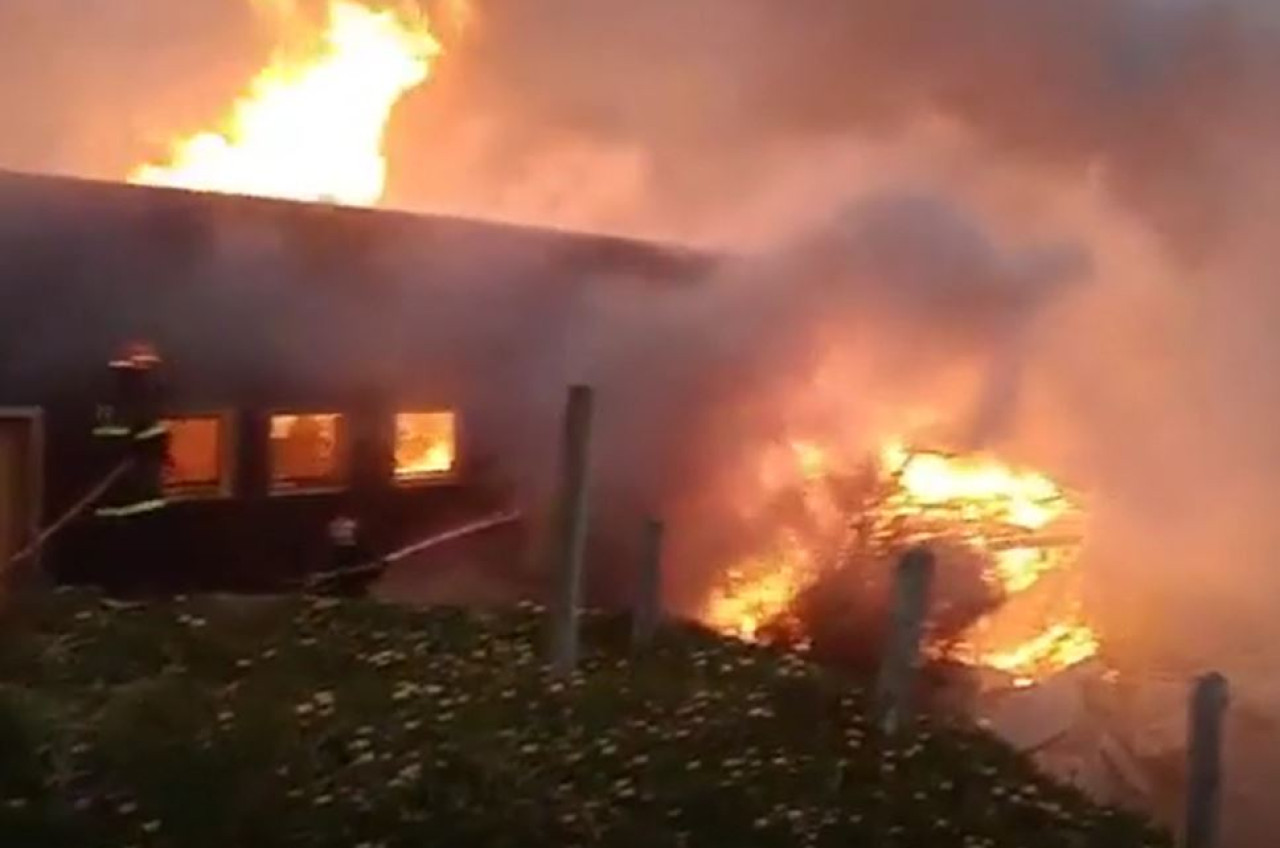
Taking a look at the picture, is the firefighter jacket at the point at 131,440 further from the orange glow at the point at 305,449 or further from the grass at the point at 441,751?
the grass at the point at 441,751

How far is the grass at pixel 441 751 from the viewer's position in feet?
23.7

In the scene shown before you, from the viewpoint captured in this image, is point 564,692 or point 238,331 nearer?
point 564,692

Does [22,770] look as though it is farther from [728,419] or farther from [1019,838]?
[728,419]

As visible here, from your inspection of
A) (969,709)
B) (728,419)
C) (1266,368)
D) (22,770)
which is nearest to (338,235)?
(728,419)

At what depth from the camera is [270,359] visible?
13.7m

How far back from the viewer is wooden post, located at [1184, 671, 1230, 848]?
849cm

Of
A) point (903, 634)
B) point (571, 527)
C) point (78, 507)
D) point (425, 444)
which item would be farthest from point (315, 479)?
point (903, 634)

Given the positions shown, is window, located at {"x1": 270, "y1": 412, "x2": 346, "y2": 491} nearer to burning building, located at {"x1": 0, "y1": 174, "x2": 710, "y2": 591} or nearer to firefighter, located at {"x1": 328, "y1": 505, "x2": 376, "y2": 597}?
Answer: burning building, located at {"x1": 0, "y1": 174, "x2": 710, "y2": 591}

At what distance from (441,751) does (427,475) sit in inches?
294

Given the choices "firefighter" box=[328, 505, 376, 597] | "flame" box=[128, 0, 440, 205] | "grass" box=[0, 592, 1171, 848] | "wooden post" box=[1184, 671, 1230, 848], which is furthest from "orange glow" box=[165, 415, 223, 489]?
"wooden post" box=[1184, 671, 1230, 848]

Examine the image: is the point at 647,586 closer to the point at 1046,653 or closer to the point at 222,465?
the point at 222,465

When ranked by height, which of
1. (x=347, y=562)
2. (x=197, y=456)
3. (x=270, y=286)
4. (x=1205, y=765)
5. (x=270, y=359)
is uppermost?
(x=270, y=286)

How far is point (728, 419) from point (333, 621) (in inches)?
258

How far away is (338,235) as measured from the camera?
1412cm
